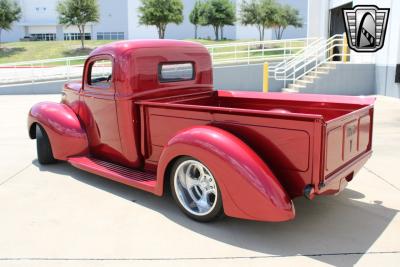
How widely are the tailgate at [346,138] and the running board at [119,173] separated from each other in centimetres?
177

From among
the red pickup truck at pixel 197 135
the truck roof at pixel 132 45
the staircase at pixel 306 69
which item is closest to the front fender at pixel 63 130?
the red pickup truck at pixel 197 135

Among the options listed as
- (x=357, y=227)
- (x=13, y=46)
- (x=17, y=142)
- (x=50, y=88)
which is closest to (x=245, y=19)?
(x=13, y=46)

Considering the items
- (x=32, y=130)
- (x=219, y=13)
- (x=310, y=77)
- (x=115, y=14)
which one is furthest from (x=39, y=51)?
(x=32, y=130)

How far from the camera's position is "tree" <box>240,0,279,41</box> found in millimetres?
44250

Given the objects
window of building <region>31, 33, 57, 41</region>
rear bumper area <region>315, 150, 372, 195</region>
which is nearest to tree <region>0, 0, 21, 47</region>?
window of building <region>31, 33, 57, 41</region>

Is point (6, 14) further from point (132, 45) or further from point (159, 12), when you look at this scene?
point (132, 45)

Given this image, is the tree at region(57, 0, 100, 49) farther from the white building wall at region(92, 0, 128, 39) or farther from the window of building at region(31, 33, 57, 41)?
the window of building at region(31, 33, 57, 41)

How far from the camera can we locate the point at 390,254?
3.52m

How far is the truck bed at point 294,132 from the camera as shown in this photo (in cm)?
349

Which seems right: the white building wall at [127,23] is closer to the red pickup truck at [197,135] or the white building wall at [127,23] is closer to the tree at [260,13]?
the tree at [260,13]

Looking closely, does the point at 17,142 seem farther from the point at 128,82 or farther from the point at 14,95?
the point at 14,95

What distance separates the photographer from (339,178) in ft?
12.6

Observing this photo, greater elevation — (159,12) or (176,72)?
(159,12)

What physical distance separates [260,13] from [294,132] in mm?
43847
